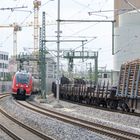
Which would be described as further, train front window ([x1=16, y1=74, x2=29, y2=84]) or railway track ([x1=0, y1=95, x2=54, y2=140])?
train front window ([x1=16, y1=74, x2=29, y2=84])

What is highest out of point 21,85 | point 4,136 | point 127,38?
point 127,38

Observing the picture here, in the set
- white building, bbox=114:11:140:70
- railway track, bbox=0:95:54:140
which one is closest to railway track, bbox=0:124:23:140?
railway track, bbox=0:95:54:140

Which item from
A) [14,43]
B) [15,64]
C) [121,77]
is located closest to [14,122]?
[121,77]

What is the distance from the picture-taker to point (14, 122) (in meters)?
28.2

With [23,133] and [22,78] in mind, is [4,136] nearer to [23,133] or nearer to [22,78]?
[23,133]

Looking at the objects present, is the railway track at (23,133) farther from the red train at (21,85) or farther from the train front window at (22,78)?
the train front window at (22,78)

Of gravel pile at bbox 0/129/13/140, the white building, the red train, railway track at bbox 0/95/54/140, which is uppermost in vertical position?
the white building

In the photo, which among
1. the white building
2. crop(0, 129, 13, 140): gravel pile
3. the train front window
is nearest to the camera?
crop(0, 129, 13, 140): gravel pile

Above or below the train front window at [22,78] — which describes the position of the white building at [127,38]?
above

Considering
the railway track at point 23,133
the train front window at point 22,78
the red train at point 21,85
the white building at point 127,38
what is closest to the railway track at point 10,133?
the railway track at point 23,133

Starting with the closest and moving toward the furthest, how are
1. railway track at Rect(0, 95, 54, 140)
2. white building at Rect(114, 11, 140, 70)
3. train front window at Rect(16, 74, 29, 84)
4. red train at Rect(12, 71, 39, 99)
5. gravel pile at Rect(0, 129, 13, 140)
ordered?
railway track at Rect(0, 95, 54, 140)
gravel pile at Rect(0, 129, 13, 140)
red train at Rect(12, 71, 39, 99)
train front window at Rect(16, 74, 29, 84)
white building at Rect(114, 11, 140, 70)

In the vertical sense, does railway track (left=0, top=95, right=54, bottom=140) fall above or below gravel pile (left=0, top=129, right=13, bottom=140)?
above

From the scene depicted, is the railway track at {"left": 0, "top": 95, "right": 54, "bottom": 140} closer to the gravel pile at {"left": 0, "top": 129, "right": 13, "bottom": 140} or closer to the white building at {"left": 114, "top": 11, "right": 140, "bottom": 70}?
the gravel pile at {"left": 0, "top": 129, "right": 13, "bottom": 140}

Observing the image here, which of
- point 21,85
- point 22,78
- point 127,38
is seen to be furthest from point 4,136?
point 127,38
